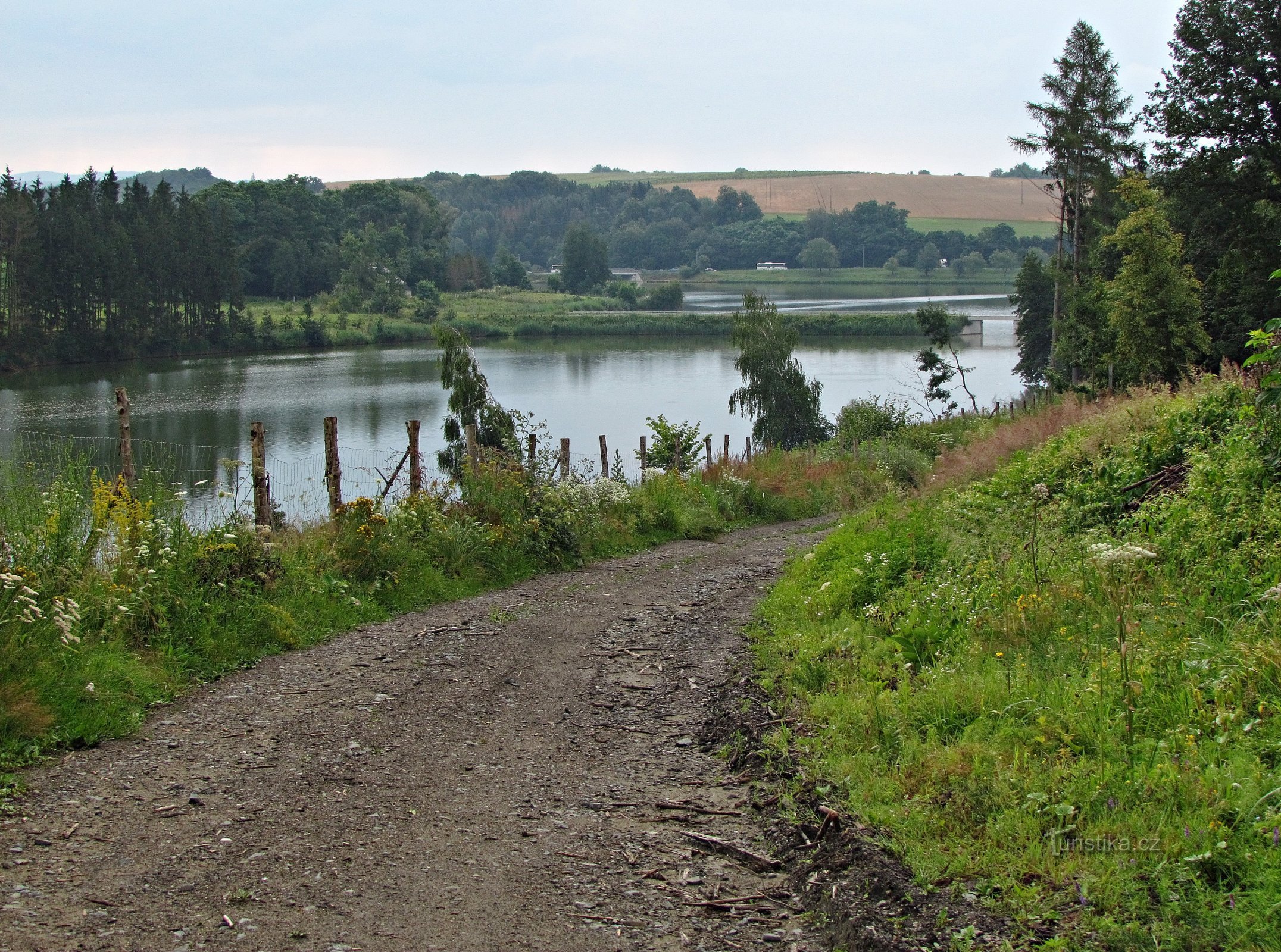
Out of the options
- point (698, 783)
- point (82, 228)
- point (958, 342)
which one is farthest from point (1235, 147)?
point (82, 228)

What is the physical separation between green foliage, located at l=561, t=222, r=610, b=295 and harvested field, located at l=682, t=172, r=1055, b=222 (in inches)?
2205

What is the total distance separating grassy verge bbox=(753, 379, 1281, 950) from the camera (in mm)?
3816

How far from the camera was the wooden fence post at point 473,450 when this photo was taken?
13445mm

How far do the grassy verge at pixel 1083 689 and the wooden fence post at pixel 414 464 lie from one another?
5.36 m

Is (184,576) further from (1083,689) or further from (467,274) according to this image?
(467,274)

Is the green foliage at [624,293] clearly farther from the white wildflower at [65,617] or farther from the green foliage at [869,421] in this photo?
the white wildflower at [65,617]

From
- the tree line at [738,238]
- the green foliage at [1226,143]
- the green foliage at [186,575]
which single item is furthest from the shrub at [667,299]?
→ the green foliage at [186,575]

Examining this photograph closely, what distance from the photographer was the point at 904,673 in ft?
20.8

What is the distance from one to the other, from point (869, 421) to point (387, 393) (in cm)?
3128

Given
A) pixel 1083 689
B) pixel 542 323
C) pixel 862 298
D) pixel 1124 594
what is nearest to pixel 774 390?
pixel 1124 594

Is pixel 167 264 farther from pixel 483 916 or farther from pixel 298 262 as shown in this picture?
pixel 483 916

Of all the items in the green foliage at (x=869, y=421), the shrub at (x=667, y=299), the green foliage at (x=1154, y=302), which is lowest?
the green foliage at (x=869, y=421)

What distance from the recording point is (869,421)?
118 ft

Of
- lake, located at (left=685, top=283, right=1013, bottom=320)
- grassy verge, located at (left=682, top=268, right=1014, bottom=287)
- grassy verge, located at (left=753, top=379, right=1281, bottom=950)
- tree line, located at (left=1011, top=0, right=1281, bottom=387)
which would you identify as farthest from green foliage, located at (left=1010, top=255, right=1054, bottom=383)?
grassy verge, located at (left=682, top=268, right=1014, bottom=287)
